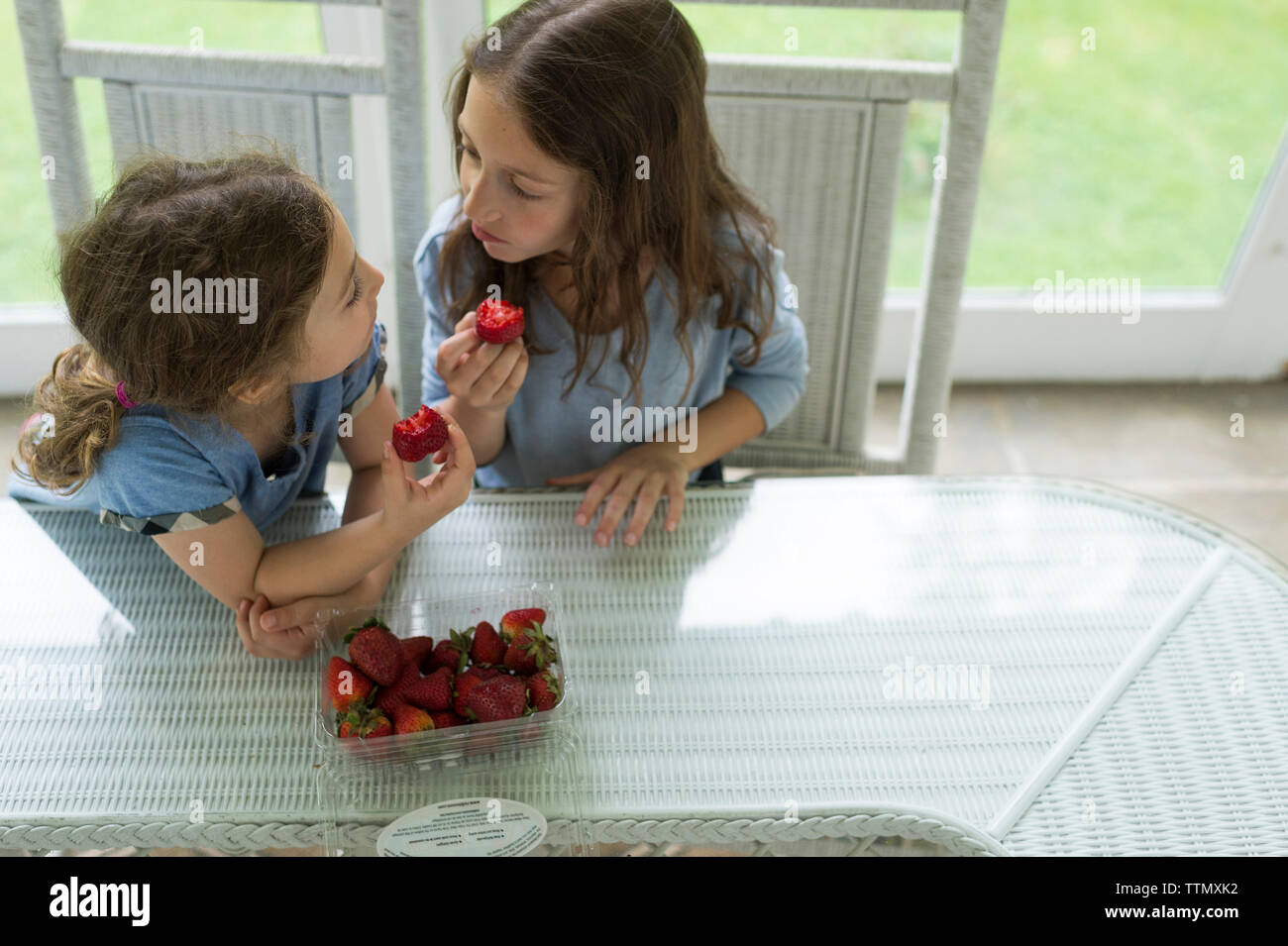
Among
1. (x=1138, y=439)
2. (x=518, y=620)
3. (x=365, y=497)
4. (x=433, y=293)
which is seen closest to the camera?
(x=518, y=620)

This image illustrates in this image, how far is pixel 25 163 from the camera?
2256mm

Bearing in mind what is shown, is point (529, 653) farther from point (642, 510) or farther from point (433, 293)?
point (433, 293)

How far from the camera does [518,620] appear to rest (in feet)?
3.17

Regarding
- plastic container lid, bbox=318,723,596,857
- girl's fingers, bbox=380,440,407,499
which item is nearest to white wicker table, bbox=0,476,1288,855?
plastic container lid, bbox=318,723,596,857

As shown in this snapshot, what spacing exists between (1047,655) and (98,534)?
37.7 inches

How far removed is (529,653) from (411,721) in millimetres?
113

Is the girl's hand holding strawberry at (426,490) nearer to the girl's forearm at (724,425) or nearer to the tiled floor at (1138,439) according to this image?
the girl's forearm at (724,425)

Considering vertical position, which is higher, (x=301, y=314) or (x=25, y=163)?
(x=301, y=314)

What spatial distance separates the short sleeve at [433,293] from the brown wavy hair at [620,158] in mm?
24

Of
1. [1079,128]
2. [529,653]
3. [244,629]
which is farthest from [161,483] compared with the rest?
[1079,128]

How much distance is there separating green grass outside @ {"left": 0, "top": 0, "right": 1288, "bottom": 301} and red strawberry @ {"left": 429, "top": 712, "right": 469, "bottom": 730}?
1.42 m

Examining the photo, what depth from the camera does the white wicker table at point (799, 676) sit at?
2.90 feet

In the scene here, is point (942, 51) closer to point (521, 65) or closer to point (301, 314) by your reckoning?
point (521, 65)
